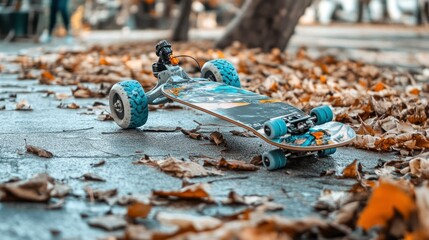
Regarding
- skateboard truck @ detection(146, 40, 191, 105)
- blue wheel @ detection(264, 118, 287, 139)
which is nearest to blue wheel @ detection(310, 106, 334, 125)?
blue wheel @ detection(264, 118, 287, 139)

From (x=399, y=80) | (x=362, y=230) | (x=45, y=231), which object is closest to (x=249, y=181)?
(x=362, y=230)

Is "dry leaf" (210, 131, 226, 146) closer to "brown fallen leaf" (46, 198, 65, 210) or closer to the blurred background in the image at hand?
"brown fallen leaf" (46, 198, 65, 210)

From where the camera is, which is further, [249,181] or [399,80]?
[399,80]

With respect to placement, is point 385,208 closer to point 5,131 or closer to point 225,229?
point 225,229

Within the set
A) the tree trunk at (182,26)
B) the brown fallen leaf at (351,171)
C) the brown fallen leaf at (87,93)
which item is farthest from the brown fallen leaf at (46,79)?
the tree trunk at (182,26)

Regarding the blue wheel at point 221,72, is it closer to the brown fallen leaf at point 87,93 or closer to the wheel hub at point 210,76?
the wheel hub at point 210,76

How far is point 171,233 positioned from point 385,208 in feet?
2.13

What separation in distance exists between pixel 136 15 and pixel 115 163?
897 inches

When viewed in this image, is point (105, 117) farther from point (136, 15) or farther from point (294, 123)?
point (136, 15)

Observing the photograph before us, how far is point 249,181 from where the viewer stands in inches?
126

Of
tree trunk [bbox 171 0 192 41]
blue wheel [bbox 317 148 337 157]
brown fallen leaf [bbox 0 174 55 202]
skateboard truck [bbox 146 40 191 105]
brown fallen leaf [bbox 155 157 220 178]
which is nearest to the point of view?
brown fallen leaf [bbox 0 174 55 202]

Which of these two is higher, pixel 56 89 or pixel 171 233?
pixel 171 233

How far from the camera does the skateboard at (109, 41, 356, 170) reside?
338cm

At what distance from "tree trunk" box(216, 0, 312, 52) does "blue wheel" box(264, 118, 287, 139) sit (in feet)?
19.8
